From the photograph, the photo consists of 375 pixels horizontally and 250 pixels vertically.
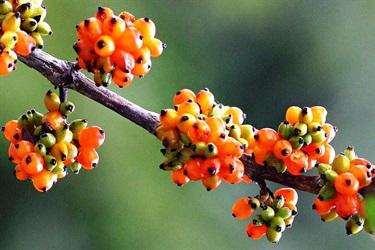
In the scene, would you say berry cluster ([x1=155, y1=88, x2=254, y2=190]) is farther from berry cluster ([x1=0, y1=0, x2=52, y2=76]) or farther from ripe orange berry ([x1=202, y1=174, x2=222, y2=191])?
berry cluster ([x1=0, y1=0, x2=52, y2=76])

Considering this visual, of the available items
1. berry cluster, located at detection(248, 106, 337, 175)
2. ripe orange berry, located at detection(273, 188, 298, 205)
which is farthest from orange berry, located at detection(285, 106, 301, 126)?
ripe orange berry, located at detection(273, 188, 298, 205)

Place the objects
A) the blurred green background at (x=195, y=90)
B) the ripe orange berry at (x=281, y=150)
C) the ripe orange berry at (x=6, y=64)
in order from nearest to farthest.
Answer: the ripe orange berry at (x=6, y=64), the ripe orange berry at (x=281, y=150), the blurred green background at (x=195, y=90)

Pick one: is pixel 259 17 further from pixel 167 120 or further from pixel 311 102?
pixel 167 120

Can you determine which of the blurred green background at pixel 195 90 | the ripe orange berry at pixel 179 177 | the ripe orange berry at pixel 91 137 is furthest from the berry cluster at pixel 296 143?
the blurred green background at pixel 195 90

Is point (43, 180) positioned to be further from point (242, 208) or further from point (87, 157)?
point (242, 208)

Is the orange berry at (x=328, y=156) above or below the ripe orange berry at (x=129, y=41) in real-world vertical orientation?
above

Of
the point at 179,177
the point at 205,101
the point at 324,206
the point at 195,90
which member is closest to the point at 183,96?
the point at 205,101

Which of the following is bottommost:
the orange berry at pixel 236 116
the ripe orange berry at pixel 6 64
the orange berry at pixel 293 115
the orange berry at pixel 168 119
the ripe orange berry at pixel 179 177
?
the ripe orange berry at pixel 6 64

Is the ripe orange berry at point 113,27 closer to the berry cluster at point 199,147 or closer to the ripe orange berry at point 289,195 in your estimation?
the berry cluster at point 199,147
